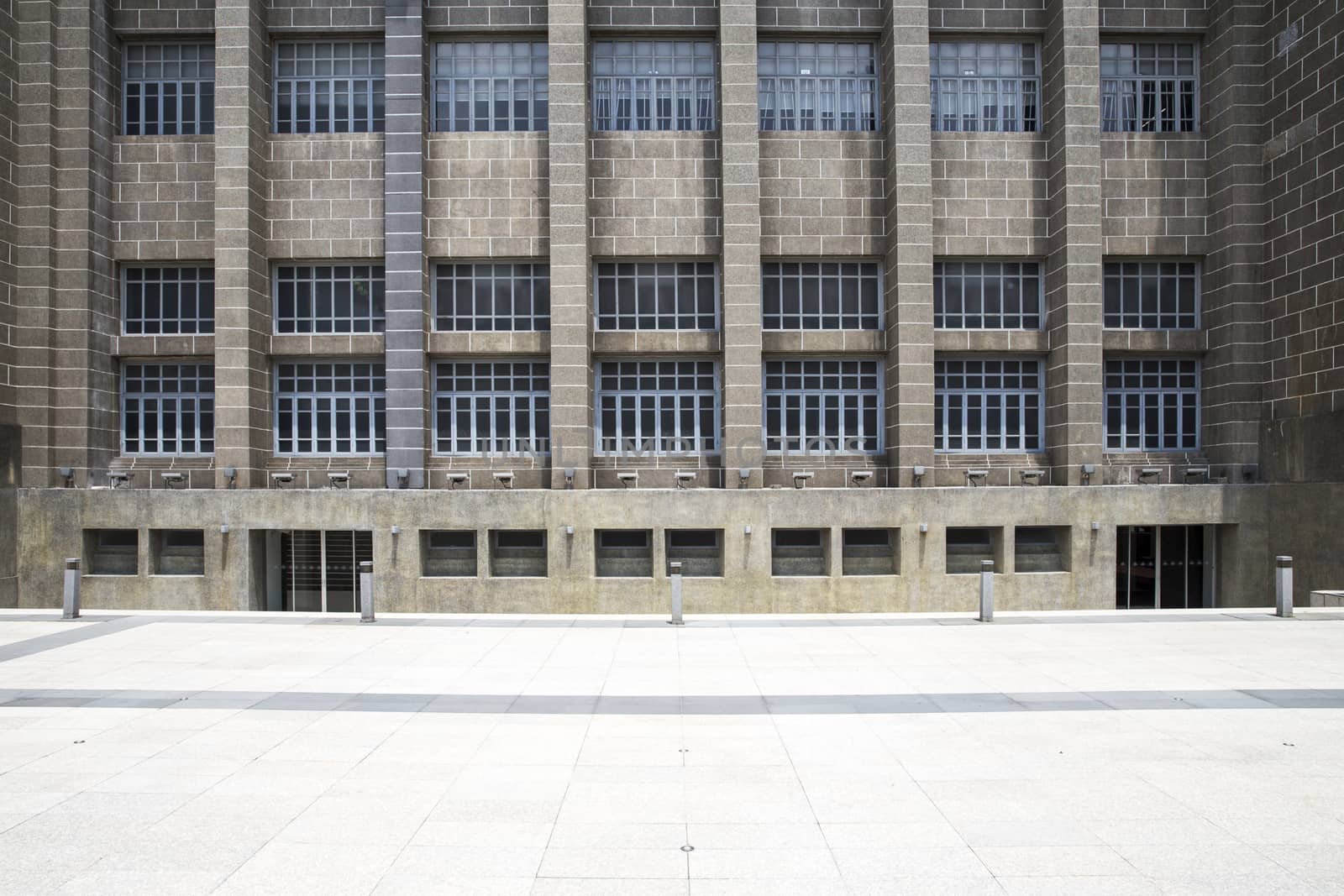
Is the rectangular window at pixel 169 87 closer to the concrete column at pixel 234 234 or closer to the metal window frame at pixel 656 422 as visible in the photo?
the concrete column at pixel 234 234

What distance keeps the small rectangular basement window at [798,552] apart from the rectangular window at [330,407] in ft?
38.5

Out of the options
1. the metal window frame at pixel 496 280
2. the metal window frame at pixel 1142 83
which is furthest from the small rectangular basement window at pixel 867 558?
the metal window frame at pixel 1142 83

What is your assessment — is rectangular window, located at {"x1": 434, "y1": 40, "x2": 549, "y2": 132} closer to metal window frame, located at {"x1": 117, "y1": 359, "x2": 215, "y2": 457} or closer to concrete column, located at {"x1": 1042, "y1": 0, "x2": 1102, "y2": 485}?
metal window frame, located at {"x1": 117, "y1": 359, "x2": 215, "y2": 457}

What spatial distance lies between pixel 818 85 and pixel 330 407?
1719 centimetres

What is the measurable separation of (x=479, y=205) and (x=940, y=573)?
16.3 m

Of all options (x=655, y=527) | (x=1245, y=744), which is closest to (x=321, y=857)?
(x=1245, y=744)

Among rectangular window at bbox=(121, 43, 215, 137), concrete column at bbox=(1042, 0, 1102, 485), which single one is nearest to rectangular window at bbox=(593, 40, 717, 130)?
concrete column at bbox=(1042, 0, 1102, 485)

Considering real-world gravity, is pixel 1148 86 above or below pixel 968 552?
above

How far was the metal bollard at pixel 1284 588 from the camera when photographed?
62.1 feet

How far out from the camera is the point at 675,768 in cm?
942

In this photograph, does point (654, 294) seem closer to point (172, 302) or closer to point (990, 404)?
point (990, 404)

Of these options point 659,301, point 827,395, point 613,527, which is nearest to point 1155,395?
point 827,395

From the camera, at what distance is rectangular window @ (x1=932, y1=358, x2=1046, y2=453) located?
87.6 ft

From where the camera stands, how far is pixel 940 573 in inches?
940
